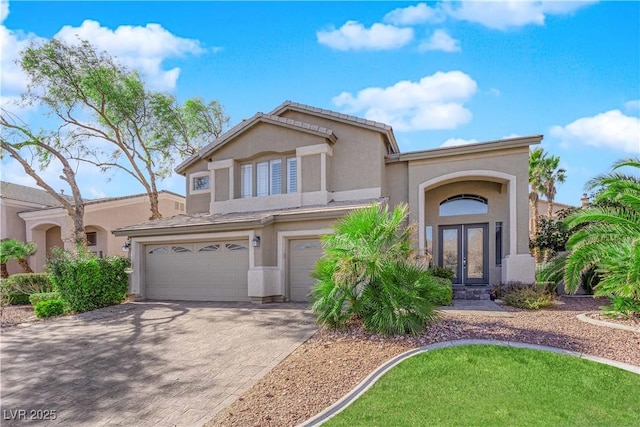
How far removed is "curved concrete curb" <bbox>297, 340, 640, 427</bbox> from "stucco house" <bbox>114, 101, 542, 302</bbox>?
625 centimetres

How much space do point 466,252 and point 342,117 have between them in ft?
25.2

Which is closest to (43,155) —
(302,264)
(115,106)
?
(115,106)

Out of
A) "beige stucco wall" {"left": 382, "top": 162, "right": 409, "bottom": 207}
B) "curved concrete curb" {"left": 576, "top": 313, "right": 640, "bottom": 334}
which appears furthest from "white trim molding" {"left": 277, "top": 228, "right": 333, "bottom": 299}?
"curved concrete curb" {"left": 576, "top": 313, "right": 640, "bottom": 334}

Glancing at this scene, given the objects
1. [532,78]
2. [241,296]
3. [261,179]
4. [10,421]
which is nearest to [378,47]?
[532,78]

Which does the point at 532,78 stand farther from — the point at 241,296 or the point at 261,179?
the point at 241,296

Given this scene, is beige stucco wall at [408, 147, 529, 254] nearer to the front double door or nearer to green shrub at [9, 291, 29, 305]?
the front double door

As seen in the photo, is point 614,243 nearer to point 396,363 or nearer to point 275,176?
point 396,363

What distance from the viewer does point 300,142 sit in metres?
15.7

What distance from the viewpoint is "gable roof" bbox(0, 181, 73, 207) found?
25344 mm

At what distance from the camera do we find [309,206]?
14.8m

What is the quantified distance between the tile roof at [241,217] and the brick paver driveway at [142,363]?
3325mm

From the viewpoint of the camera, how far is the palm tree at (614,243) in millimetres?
8719

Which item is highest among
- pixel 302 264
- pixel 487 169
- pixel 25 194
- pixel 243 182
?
pixel 25 194

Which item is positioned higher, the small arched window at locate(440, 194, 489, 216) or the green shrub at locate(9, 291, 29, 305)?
the small arched window at locate(440, 194, 489, 216)
